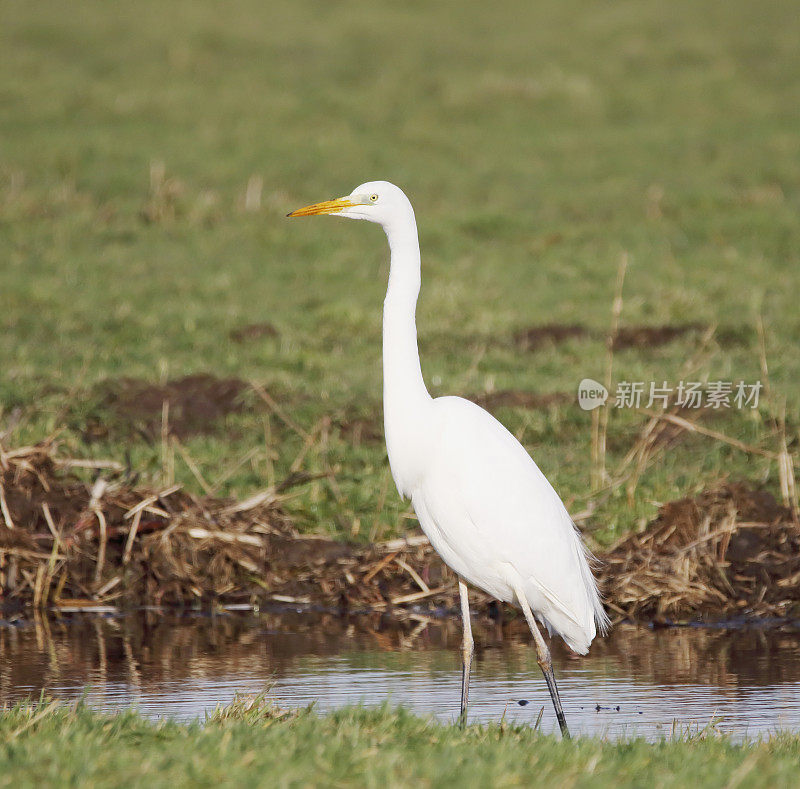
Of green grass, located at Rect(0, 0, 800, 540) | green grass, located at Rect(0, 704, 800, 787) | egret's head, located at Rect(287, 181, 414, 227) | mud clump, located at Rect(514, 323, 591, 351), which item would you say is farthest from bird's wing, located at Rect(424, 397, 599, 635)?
mud clump, located at Rect(514, 323, 591, 351)

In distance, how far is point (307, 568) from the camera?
7715mm

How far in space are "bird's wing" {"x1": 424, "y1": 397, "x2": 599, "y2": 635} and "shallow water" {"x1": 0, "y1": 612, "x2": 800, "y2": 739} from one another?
523mm

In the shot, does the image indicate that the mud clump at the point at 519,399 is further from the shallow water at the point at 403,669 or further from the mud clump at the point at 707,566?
the shallow water at the point at 403,669

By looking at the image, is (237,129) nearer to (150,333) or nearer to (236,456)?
(150,333)

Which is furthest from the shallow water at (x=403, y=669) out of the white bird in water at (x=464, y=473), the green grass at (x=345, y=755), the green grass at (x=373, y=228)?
the green grass at (x=373, y=228)

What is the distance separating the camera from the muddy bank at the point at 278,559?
294 inches

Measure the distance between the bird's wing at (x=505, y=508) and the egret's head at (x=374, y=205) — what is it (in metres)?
0.82

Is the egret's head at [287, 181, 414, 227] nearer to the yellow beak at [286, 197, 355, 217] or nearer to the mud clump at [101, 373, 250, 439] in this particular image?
the yellow beak at [286, 197, 355, 217]

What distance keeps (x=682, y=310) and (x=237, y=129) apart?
8718mm

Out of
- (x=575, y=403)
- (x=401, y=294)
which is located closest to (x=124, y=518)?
(x=401, y=294)

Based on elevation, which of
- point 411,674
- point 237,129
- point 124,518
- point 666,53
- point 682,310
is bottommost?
point 411,674

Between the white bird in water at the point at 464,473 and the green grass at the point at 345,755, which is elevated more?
the white bird in water at the point at 464,473

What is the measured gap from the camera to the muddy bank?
24.5ft

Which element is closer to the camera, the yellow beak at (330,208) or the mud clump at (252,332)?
the yellow beak at (330,208)
